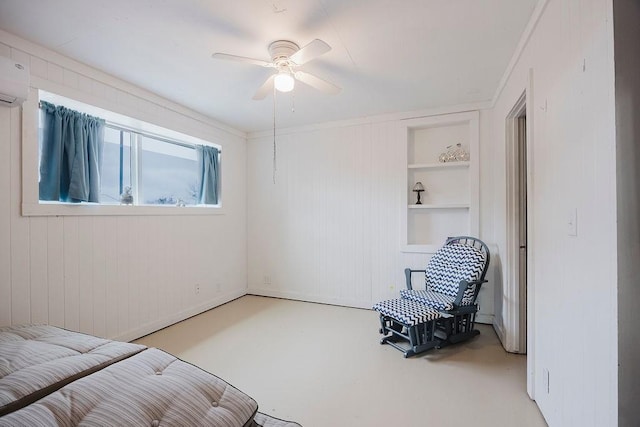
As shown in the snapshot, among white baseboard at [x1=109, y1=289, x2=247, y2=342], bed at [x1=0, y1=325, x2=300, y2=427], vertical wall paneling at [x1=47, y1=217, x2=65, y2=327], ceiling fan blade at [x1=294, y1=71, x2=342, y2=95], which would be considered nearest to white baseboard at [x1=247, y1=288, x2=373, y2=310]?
white baseboard at [x1=109, y1=289, x2=247, y2=342]

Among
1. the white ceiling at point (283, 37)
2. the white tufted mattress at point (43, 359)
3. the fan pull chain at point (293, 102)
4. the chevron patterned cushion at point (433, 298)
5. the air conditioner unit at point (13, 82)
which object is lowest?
the chevron patterned cushion at point (433, 298)

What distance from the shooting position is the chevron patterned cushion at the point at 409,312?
2490 mm

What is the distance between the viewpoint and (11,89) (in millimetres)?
1948

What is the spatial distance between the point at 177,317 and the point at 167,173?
67.1 inches

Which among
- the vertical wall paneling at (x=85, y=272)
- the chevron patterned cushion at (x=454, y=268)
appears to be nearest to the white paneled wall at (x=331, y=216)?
the chevron patterned cushion at (x=454, y=268)

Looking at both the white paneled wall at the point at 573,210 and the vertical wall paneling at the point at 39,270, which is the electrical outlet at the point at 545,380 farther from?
the vertical wall paneling at the point at 39,270

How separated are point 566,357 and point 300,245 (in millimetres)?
3243

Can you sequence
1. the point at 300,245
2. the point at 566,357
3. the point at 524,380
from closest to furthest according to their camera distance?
the point at 566,357 → the point at 524,380 → the point at 300,245

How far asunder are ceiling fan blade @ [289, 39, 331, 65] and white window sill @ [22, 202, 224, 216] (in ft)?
7.06

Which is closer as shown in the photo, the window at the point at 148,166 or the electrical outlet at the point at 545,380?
the electrical outlet at the point at 545,380

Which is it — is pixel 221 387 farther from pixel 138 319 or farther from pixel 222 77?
pixel 222 77

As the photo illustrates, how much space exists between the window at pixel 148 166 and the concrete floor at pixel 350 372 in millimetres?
1492

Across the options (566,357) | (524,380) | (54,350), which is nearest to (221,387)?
(54,350)

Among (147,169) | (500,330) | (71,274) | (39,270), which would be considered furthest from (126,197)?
(500,330)
